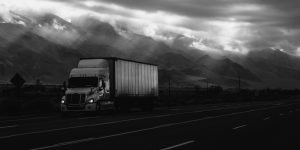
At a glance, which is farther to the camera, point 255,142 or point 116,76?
point 116,76

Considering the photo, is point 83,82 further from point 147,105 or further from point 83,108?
point 147,105

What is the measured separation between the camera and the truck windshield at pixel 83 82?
103ft

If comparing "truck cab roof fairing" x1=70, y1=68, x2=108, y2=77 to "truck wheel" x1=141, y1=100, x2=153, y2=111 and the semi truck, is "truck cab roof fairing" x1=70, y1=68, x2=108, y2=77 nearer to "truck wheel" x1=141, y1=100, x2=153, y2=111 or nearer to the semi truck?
the semi truck

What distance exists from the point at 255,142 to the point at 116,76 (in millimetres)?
19567

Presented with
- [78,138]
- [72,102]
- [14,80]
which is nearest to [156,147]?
[78,138]

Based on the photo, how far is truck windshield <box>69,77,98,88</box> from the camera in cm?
3133

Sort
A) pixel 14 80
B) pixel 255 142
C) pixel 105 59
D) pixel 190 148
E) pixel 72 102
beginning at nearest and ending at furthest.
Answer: pixel 190 148 < pixel 255 142 < pixel 72 102 < pixel 105 59 < pixel 14 80

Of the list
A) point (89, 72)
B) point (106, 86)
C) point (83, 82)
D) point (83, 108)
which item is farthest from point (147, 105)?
point (83, 108)

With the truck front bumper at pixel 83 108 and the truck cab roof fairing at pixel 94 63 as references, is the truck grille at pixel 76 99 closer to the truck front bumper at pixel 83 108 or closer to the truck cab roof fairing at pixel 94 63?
the truck front bumper at pixel 83 108

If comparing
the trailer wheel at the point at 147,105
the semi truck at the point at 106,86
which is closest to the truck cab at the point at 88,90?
the semi truck at the point at 106,86

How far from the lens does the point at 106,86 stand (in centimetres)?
3192

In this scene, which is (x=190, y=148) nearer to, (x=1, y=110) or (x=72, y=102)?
(x=72, y=102)

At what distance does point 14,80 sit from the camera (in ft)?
115

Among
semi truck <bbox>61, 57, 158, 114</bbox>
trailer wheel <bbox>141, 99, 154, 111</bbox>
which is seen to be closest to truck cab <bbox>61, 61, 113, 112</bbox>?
semi truck <bbox>61, 57, 158, 114</bbox>
